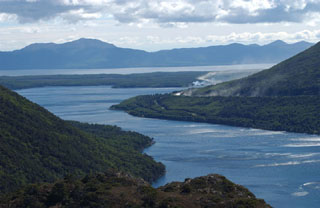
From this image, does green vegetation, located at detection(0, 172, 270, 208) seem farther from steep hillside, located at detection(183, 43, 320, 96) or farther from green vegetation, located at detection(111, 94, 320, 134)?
steep hillside, located at detection(183, 43, 320, 96)

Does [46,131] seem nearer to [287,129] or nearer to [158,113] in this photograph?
[287,129]

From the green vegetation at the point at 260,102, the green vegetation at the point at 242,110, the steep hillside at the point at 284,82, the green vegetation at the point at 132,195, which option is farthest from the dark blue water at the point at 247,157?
the steep hillside at the point at 284,82

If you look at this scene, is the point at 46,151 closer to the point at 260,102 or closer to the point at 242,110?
the point at 242,110

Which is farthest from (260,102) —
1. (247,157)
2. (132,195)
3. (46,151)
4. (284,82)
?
(132,195)

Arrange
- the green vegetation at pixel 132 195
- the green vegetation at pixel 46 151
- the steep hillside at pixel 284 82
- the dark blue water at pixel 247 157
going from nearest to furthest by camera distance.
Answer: the green vegetation at pixel 132 195 < the green vegetation at pixel 46 151 < the dark blue water at pixel 247 157 < the steep hillside at pixel 284 82

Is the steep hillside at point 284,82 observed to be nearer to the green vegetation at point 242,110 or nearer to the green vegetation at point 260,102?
the green vegetation at point 260,102

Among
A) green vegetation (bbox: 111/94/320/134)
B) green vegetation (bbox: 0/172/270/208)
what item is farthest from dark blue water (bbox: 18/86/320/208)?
green vegetation (bbox: 0/172/270/208)
